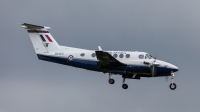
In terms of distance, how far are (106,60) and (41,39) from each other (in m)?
10.3

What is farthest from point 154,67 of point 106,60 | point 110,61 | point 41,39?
point 41,39

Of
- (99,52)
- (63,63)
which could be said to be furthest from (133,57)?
(63,63)

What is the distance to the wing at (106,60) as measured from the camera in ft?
169

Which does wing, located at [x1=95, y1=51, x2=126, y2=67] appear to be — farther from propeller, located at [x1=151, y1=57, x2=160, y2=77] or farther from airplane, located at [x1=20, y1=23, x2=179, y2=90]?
propeller, located at [x1=151, y1=57, x2=160, y2=77]

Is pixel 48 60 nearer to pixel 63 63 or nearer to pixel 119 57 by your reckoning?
pixel 63 63

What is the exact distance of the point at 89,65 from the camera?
5462 centimetres

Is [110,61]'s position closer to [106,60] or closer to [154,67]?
[106,60]

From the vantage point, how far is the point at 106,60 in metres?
52.9

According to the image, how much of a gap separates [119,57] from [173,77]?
706 cm

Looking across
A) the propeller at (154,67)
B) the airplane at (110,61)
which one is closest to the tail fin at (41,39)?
the airplane at (110,61)

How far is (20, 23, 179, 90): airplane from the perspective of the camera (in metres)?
53.0

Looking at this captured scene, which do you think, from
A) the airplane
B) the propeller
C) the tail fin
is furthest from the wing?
the tail fin

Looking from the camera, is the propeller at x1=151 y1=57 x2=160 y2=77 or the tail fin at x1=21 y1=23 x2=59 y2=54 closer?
the propeller at x1=151 y1=57 x2=160 y2=77

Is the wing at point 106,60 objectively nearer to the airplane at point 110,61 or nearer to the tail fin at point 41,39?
the airplane at point 110,61
